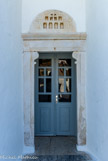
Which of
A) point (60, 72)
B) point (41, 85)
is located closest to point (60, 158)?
point (41, 85)

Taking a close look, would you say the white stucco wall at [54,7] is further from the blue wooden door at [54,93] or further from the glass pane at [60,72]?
the glass pane at [60,72]

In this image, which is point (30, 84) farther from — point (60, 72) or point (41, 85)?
point (60, 72)

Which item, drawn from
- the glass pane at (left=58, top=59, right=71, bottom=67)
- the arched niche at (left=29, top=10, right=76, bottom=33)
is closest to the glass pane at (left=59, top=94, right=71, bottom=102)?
the glass pane at (left=58, top=59, right=71, bottom=67)

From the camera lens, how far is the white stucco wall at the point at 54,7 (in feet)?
10.6

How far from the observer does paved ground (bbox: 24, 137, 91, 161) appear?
9.80 ft

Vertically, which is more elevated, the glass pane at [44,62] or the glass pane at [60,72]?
the glass pane at [44,62]
